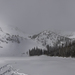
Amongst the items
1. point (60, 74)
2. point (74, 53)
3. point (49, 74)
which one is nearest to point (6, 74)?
point (49, 74)

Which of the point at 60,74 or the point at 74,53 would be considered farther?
the point at 74,53

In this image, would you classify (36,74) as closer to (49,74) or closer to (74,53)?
(49,74)

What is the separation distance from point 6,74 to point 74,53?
74961 mm

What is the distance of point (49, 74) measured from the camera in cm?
1834

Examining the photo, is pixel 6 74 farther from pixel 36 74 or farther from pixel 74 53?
pixel 74 53

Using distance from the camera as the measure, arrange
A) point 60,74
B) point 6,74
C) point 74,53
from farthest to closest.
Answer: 1. point 74,53
2. point 60,74
3. point 6,74

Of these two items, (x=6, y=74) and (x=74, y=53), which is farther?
(x=74, y=53)

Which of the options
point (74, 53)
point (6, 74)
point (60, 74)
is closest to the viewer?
point (6, 74)

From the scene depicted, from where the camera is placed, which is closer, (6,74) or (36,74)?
(6,74)

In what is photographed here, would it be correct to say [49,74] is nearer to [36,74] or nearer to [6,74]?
[36,74]

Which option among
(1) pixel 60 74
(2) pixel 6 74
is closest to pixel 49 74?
(1) pixel 60 74

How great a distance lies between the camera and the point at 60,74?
58.8 feet

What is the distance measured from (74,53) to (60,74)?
232 feet

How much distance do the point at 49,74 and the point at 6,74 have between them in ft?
21.1
